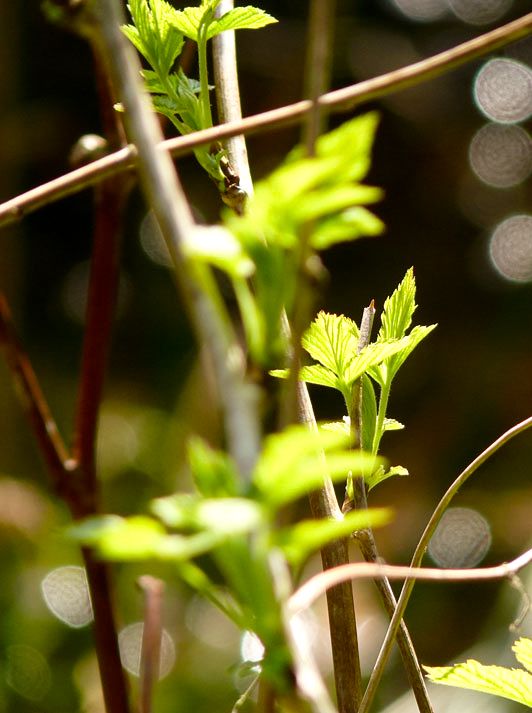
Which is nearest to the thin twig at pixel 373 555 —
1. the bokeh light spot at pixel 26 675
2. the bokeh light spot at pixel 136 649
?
the bokeh light spot at pixel 26 675

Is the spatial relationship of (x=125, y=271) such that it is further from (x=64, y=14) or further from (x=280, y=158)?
(x=64, y=14)

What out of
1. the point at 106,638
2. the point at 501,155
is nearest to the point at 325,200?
the point at 106,638

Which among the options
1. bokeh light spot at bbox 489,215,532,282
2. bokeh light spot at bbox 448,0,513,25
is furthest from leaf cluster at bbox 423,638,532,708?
bokeh light spot at bbox 448,0,513,25

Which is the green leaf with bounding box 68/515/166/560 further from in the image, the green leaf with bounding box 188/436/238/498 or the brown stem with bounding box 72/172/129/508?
the brown stem with bounding box 72/172/129/508

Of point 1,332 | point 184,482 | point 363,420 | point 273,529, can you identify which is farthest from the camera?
point 184,482

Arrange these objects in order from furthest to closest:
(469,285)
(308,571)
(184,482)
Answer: (469,285) < (308,571) < (184,482)

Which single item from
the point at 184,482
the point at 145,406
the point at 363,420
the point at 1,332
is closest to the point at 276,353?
the point at 363,420
